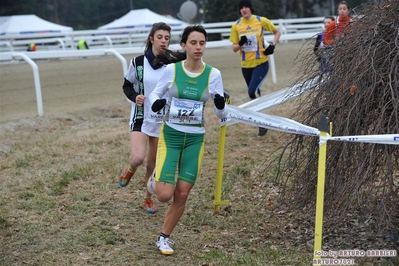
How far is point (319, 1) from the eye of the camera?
40719 mm

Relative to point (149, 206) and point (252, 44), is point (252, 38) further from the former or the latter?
point (149, 206)

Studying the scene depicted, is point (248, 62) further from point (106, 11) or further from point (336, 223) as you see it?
point (106, 11)

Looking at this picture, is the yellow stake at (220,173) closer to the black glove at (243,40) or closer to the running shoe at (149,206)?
the running shoe at (149,206)

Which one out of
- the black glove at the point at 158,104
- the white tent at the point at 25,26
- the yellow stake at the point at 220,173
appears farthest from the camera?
the white tent at the point at 25,26

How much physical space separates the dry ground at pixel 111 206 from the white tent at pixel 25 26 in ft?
74.4

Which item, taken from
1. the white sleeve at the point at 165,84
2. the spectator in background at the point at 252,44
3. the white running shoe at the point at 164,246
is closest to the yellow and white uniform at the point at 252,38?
the spectator in background at the point at 252,44

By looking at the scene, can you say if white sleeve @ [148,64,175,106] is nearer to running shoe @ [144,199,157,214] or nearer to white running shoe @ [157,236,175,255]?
white running shoe @ [157,236,175,255]

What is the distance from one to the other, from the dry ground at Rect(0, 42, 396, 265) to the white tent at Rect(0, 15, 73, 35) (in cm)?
2268

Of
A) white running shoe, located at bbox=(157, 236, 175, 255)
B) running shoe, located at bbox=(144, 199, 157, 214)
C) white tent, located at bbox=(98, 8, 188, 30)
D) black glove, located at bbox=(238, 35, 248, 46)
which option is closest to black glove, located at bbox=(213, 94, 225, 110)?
white running shoe, located at bbox=(157, 236, 175, 255)

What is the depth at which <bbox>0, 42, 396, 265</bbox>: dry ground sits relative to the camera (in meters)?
6.11

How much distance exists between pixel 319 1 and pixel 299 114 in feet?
116

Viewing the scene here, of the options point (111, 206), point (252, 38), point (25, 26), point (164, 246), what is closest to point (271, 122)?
point (164, 246)

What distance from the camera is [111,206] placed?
25.4ft

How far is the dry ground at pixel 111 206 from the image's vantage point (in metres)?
6.11
